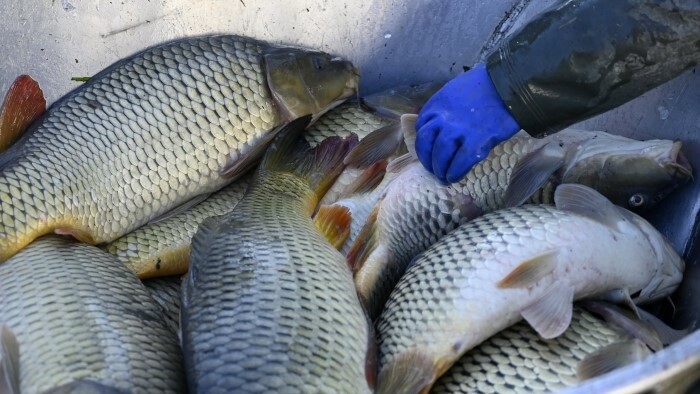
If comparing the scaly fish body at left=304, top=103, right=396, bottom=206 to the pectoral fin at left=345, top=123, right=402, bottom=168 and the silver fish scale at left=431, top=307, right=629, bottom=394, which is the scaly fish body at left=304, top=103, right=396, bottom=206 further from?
the silver fish scale at left=431, top=307, right=629, bottom=394

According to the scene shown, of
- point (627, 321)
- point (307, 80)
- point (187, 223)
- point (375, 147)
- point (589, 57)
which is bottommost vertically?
point (187, 223)

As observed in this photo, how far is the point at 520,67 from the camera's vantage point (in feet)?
5.45

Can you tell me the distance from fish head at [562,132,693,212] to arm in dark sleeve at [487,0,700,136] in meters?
0.17

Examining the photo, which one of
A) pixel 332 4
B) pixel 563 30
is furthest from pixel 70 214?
pixel 563 30

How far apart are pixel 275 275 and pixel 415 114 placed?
652 mm

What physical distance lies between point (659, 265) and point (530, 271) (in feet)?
1.03

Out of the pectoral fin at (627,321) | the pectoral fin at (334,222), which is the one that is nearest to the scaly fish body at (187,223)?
the pectoral fin at (334,222)

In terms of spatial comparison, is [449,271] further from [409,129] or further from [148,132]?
[148,132]

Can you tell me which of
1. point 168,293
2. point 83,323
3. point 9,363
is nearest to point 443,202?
point 168,293

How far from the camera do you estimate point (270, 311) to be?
1.48 m

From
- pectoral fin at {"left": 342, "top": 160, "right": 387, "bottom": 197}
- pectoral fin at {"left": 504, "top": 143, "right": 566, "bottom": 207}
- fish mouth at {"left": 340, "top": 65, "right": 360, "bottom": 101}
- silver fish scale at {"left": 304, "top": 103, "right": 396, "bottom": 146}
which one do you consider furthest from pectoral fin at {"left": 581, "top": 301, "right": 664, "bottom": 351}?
fish mouth at {"left": 340, "top": 65, "right": 360, "bottom": 101}

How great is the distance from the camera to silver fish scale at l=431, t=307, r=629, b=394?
57.1 inches

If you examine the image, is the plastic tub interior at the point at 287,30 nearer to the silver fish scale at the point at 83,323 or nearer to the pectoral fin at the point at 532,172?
the pectoral fin at the point at 532,172

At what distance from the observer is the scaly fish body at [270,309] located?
1371 millimetres
